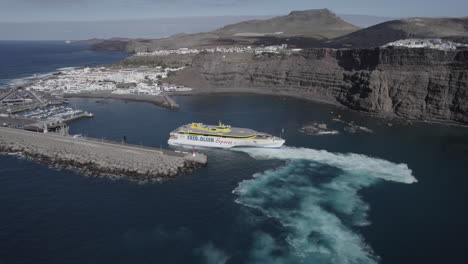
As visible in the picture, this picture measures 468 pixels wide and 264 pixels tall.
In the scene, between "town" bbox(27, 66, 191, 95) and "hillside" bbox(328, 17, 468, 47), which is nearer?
"town" bbox(27, 66, 191, 95)

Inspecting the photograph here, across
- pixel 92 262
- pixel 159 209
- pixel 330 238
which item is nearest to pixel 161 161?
pixel 159 209

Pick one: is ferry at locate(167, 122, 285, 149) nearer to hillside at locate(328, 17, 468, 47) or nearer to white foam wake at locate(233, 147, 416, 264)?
white foam wake at locate(233, 147, 416, 264)

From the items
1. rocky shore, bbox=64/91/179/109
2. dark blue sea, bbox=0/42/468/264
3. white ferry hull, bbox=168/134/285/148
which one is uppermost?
rocky shore, bbox=64/91/179/109

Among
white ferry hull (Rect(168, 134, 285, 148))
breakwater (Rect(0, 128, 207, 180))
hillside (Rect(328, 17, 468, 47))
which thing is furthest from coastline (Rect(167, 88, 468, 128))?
hillside (Rect(328, 17, 468, 47))

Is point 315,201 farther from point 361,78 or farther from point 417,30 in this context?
point 417,30

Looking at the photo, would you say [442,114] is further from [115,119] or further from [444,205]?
[115,119]

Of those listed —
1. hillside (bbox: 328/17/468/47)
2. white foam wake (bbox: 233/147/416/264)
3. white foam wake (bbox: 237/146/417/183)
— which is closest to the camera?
white foam wake (bbox: 233/147/416/264)

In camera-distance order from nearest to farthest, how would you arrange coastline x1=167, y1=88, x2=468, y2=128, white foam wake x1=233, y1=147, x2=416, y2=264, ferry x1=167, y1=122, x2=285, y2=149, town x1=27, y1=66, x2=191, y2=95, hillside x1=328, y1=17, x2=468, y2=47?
white foam wake x1=233, y1=147, x2=416, y2=264 < ferry x1=167, y1=122, x2=285, y2=149 < coastline x1=167, y1=88, x2=468, y2=128 < town x1=27, y1=66, x2=191, y2=95 < hillside x1=328, y1=17, x2=468, y2=47

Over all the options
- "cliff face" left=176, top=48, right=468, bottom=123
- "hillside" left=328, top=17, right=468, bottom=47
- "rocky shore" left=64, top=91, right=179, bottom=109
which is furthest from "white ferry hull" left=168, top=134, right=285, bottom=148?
"hillside" left=328, top=17, right=468, bottom=47

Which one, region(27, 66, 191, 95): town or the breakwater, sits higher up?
region(27, 66, 191, 95): town
